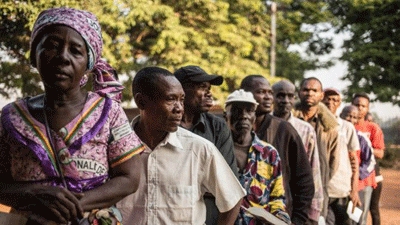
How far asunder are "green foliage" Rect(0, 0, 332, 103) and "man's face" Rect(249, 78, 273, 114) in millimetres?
12524

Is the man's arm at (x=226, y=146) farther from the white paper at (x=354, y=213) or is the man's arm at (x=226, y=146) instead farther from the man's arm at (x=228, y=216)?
the white paper at (x=354, y=213)

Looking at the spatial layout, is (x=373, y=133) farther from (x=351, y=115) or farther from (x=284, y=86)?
(x=284, y=86)

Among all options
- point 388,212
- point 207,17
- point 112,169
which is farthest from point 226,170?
point 207,17

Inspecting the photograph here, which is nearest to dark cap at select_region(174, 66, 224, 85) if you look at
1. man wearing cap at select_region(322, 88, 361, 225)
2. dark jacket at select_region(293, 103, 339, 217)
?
dark jacket at select_region(293, 103, 339, 217)

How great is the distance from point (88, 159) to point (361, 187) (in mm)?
6783

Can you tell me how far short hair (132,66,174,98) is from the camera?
3.65 meters

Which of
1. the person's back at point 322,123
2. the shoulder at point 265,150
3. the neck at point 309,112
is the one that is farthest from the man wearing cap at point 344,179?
the shoulder at point 265,150

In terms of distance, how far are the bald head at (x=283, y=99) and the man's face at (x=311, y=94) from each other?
17.7 inches

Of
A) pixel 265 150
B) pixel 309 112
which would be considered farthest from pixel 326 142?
pixel 265 150

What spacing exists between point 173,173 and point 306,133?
3.13m

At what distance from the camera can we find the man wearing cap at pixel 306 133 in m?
5.95

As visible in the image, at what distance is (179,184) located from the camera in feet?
11.0

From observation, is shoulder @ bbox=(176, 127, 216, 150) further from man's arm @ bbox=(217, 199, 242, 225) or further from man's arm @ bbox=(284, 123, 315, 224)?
man's arm @ bbox=(284, 123, 315, 224)

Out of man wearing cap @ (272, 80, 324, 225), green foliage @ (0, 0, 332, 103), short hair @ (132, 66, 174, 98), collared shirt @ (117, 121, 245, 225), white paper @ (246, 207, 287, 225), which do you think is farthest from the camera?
green foliage @ (0, 0, 332, 103)
